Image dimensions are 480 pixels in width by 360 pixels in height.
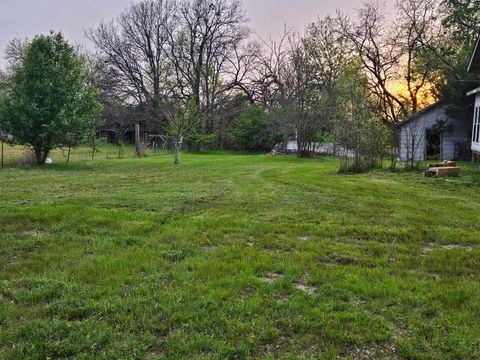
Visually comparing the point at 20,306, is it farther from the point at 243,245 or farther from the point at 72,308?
the point at 243,245

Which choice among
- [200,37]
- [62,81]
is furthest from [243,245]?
[200,37]

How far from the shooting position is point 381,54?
3269 centimetres

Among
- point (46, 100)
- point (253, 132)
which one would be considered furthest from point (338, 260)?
point (253, 132)

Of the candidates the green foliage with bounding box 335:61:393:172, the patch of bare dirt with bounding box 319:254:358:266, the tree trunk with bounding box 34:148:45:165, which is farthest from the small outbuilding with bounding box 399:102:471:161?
the patch of bare dirt with bounding box 319:254:358:266

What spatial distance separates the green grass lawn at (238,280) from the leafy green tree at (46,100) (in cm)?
1011

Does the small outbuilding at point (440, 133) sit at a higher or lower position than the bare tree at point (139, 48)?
lower

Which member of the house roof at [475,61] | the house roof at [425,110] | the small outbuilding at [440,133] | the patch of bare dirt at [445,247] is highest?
the house roof at [475,61]

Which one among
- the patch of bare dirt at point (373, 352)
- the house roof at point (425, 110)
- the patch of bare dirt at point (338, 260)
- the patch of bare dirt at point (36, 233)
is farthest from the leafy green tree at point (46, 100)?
the house roof at point (425, 110)

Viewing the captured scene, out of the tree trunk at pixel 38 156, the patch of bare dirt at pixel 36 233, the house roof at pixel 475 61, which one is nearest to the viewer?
the patch of bare dirt at pixel 36 233

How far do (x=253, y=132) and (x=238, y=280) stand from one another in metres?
31.1

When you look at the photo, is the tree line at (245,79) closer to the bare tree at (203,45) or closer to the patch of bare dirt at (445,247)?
the bare tree at (203,45)

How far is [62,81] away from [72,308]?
651 inches

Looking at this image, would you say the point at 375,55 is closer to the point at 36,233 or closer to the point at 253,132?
the point at 253,132

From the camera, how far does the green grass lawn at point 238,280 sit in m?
2.88
